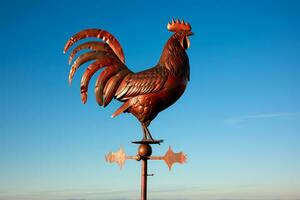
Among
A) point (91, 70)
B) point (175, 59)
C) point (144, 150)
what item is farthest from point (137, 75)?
point (144, 150)

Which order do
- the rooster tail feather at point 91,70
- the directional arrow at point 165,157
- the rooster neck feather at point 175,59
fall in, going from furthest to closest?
the rooster tail feather at point 91,70, the rooster neck feather at point 175,59, the directional arrow at point 165,157

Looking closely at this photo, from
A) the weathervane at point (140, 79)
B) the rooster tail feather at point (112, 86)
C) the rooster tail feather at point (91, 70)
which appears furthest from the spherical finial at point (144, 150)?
the rooster tail feather at point (91, 70)

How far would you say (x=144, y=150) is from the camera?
420 centimetres

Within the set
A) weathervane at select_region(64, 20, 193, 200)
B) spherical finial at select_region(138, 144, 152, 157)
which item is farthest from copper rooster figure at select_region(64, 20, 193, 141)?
spherical finial at select_region(138, 144, 152, 157)

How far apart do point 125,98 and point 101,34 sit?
0.98 metres

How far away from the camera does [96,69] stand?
4805 mm

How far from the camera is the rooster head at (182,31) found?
15.8 ft

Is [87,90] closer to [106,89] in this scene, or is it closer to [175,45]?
[106,89]

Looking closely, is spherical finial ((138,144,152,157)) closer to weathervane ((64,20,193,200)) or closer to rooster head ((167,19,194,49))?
weathervane ((64,20,193,200))

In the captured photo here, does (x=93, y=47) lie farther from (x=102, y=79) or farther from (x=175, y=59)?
(x=175, y=59)

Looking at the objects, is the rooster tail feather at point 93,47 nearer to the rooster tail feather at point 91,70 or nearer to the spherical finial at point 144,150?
the rooster tail feather at point 91,70

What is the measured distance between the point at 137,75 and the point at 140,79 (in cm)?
12

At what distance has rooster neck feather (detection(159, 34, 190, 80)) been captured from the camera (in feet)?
14.5

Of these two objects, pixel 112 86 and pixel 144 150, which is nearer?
pixel 144 150
